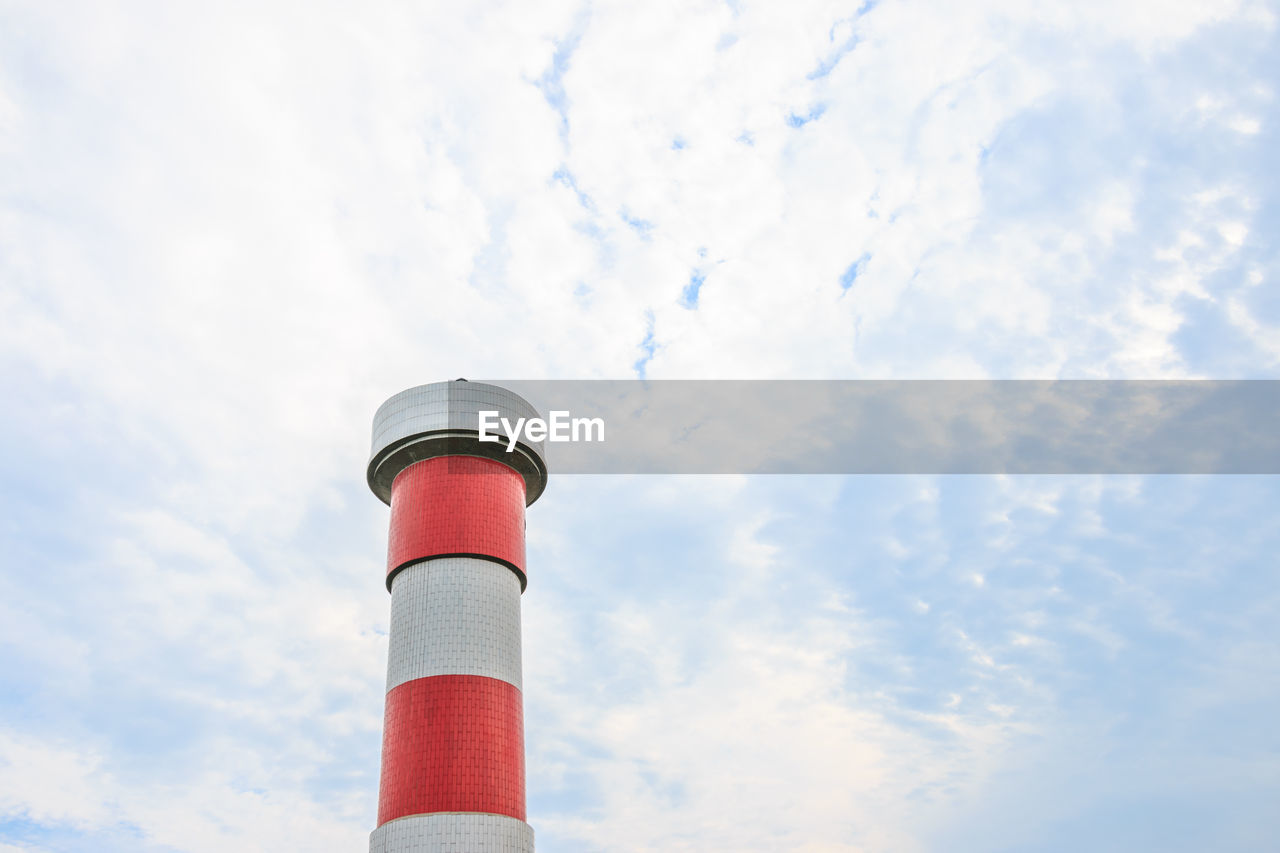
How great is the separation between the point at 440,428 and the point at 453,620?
632 cm

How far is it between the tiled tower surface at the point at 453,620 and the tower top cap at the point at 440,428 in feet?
0.13

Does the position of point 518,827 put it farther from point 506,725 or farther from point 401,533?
point 401,533

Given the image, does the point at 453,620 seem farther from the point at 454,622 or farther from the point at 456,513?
the point at 456,513

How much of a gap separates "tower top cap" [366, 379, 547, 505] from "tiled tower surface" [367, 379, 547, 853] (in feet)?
0.13

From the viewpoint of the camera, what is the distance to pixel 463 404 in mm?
31000

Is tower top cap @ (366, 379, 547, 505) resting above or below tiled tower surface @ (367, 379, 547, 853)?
above

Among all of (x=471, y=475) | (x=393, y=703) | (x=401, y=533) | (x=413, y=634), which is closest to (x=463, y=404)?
(x=471, y=475)

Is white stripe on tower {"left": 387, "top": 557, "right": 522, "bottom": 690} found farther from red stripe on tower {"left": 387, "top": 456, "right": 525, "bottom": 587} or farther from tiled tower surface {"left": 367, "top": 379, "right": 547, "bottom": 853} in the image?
red stripe on tower {"left": 387, "top": 456, "right": 525, "bottom": 587}

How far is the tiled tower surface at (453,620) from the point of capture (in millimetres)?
26047

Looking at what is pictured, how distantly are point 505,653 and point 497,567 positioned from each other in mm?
2741

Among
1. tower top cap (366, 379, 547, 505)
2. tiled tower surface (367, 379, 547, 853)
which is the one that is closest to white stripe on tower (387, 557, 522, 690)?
tiled tower surface (367, 379, 547, 853)

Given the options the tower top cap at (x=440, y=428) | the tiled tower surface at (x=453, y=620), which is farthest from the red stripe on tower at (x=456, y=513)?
the tower top cap at (x=440, y=428)

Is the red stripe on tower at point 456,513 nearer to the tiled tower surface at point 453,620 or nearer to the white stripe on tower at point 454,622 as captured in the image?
the tiled tower surface at point 453,620

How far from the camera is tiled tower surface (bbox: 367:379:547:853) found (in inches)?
1025
